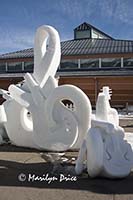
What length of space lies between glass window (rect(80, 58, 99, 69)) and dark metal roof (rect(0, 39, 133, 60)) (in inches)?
26.4

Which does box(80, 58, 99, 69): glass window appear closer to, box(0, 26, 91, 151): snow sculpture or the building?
the building

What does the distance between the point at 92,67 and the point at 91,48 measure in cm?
305

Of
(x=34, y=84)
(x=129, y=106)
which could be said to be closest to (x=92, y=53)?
(x=129, y=106)

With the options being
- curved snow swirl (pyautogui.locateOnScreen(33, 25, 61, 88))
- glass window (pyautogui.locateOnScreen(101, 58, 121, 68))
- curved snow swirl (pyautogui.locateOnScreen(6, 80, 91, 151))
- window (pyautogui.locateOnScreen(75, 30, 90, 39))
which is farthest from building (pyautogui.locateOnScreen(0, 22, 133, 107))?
curved snow swirl (pyautogui.locateOnScreen(6, 80, 91, 151))

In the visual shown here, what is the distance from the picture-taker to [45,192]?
5387 mm

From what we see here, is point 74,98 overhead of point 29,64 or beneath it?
beneath

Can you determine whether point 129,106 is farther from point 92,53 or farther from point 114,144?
point 114,144

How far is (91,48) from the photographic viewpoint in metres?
31.5

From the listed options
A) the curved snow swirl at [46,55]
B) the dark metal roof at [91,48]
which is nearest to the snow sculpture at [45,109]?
the curved snow swirl at [46,55]

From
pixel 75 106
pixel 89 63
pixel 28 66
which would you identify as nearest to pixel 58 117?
pixel 75 106

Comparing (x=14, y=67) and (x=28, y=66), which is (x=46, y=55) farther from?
(x=14, y=67)

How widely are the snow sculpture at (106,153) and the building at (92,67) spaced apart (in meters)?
18.5

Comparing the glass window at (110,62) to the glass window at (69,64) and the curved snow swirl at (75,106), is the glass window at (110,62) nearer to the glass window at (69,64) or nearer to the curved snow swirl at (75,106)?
the glass window at (69,64)

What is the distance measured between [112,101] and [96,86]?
73.8 inches
